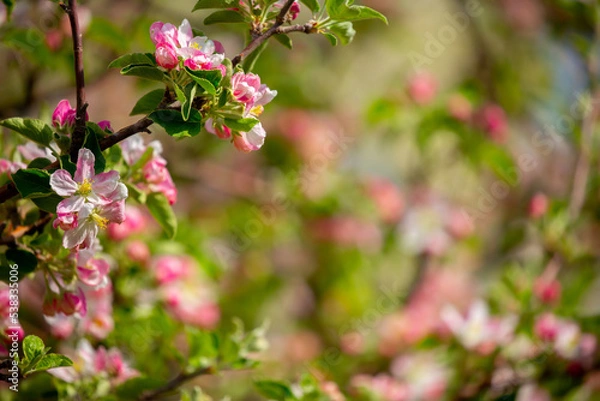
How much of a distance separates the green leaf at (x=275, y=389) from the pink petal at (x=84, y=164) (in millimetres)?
375

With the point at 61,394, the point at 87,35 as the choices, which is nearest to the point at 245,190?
the point at 87,35

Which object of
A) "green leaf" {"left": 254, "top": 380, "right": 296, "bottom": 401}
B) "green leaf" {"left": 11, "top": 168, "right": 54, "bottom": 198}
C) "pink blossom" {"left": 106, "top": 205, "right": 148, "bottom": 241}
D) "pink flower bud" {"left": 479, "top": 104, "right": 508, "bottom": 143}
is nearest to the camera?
"green leaf" {"left": 11, "top": 168, "right": 54, "bottom": 198}

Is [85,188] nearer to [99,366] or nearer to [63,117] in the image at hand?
[63,117]

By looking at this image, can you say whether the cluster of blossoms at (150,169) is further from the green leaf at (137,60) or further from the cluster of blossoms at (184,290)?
the cluster of blossoms at (184,290)

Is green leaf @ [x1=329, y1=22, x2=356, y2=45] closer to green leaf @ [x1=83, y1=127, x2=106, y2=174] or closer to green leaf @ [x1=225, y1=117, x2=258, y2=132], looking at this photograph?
green leaf @ [x1=225, y1=117, x2=258, y2=132]

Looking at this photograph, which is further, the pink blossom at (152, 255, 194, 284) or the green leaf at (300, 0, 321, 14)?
the pink blossom at (152, 255, 194, 284)

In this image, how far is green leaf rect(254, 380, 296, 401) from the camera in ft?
2.76

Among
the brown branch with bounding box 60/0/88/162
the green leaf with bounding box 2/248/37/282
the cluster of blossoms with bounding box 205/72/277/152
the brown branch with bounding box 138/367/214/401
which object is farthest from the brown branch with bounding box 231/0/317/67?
the brown branch with bounding box 138/367/214/401

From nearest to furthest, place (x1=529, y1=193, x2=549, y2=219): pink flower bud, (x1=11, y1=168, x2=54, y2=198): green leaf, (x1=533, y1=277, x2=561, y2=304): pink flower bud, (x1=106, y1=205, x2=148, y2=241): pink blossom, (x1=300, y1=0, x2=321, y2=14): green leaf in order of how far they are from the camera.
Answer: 1. (x1=11, y1=168, x2=54, y2=198): green leaf
2. (x1=300, y1=0, x2=321, y2=14): green leaf
3. (x1=106, y1=205, x2=148, y2=241): pink blossom
4. (x1=533, y1=277, x2=561, y2=304): pink flower bud
5. (x1=529, y1=193, x2=549, y2=219): pink flower bud

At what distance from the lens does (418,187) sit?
2.00 meters

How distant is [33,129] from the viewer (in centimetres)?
65

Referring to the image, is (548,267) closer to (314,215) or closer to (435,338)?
(435,338)

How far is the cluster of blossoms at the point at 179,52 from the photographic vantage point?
62 cm

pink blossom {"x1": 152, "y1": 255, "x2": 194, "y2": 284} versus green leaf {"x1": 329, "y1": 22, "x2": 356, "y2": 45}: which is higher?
pink blossom {"x1": 152, "y1": 255, "x2": 194, "y2": 284}
